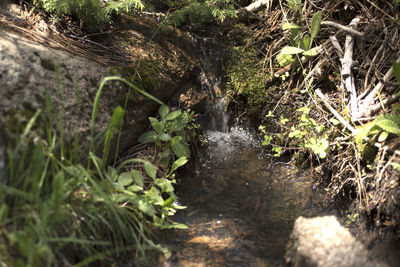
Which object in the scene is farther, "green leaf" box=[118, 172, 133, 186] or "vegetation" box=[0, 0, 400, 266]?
"green leaf" box=[118, 172, 133, 186]

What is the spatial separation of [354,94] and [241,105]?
1315 millimetres

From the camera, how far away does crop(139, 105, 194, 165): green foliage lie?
A: 3002mm

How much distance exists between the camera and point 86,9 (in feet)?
10.1

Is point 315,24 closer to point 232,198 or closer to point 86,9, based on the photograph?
point 232,198

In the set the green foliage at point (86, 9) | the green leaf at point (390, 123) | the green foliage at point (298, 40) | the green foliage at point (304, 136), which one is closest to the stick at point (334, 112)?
the green foliage at point (304, 136)

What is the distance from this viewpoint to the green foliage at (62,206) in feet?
5.59

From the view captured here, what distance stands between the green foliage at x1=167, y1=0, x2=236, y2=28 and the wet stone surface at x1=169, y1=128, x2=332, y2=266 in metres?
1.40

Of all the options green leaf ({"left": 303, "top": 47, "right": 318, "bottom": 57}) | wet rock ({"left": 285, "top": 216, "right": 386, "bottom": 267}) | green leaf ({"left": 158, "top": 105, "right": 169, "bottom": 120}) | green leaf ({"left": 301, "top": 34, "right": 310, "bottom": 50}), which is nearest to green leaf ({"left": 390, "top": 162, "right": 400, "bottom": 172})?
wet rock ({"left": 285, "top": 216, "right": 386, "bottom": 267})

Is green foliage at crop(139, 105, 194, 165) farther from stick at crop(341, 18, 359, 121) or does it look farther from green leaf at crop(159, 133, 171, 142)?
stick at crop(341, 18, 359, 121)

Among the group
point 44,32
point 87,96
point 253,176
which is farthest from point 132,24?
point 253,176

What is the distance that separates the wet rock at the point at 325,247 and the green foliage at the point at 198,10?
99.1 inches

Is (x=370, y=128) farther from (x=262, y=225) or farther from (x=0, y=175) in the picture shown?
(x=0, y=175)

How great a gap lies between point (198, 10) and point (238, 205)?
228 centimetres

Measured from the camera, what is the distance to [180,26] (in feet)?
13.9
